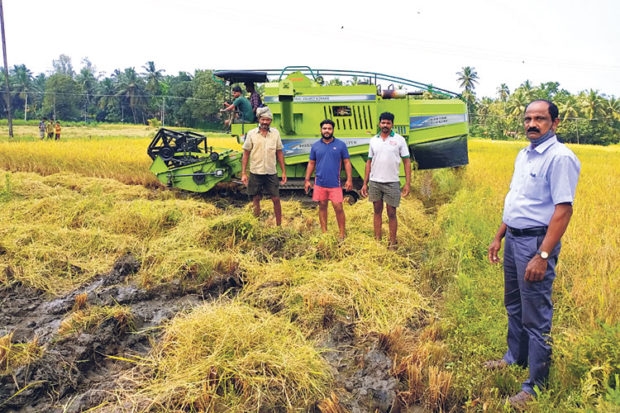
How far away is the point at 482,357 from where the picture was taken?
274 cm

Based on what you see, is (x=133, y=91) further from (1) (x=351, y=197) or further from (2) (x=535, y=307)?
(2) (x=535, y=307)

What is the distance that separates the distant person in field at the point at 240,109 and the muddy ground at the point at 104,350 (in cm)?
407

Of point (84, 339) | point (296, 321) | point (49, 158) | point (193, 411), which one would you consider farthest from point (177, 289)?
point (49, 158)

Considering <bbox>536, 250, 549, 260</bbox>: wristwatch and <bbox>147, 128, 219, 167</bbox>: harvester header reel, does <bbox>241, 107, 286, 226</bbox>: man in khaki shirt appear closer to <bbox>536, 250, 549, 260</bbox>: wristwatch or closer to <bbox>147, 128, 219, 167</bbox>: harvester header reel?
<bbox>147, 128, 219, 167</bbox>: harvester header reel

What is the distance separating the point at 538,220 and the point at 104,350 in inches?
120

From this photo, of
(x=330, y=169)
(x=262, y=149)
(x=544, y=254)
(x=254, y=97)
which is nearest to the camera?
(x=544, y=254)

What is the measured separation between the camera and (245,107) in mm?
7391

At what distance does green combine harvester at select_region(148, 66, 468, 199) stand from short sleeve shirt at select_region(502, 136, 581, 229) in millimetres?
4994

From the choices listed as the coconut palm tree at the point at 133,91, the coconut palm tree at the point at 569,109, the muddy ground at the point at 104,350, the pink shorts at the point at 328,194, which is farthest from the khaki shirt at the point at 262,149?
the coconut palm tree at the point at 133,91

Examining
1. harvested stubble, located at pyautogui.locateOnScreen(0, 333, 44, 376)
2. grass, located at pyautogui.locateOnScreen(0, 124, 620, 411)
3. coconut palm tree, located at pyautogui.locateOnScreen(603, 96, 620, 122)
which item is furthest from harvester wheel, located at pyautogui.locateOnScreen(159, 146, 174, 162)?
coconut palm tree, located at pyautogui.locateOnScreen(603, 96, 620, 122)

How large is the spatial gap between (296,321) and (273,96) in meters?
5.15

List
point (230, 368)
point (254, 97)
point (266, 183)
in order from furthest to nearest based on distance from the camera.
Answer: point (254, 97) → point (266, 183) → point (230, 368)

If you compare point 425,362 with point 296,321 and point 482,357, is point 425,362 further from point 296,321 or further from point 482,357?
point 296,321

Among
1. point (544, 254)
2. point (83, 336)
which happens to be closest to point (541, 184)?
point (544, 254)
